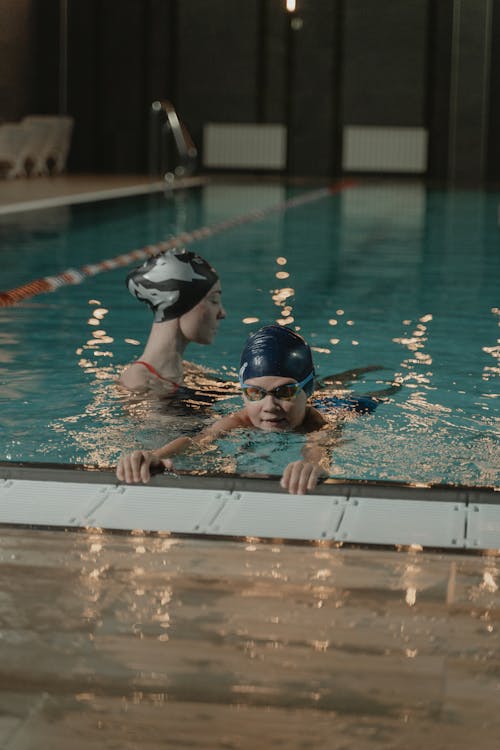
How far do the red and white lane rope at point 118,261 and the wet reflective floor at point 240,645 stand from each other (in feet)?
13.3

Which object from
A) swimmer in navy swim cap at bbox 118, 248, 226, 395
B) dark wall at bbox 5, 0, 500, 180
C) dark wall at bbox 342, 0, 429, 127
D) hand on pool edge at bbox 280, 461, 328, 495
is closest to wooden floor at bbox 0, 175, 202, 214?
dark wall at bbox 5, 0, 500, 180

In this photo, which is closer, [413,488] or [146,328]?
[413,488]

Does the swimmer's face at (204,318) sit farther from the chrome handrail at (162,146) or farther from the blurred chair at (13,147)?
the chrome handrail at (162,146)

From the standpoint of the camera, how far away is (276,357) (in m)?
3.78

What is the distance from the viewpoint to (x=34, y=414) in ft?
A: 16.5

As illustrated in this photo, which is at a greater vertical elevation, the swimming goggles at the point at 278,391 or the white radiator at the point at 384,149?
the white radiator at the point at 384,149

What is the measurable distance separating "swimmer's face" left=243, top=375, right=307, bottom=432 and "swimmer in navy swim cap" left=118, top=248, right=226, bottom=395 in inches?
27.6

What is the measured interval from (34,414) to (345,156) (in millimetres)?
19626

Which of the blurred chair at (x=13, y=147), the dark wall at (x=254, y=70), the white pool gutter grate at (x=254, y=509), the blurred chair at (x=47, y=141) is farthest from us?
the dark wall at (x=254, y=70)

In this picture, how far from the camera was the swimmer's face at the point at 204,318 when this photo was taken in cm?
450

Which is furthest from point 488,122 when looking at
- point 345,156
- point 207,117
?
point 207,117

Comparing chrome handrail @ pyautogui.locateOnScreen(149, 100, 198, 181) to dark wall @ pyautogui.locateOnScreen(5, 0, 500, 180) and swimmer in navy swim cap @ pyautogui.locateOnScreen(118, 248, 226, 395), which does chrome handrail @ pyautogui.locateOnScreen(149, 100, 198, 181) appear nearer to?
dark wall @ pyautogui.locateOnScreen(5, 0, 500, 180)

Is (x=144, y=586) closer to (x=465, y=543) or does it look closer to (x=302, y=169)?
(x=465, y=543)

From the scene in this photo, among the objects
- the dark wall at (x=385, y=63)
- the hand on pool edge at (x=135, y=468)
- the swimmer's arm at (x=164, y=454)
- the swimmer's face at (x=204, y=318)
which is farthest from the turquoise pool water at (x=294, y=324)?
the dark wall at (x=385, y=63)
